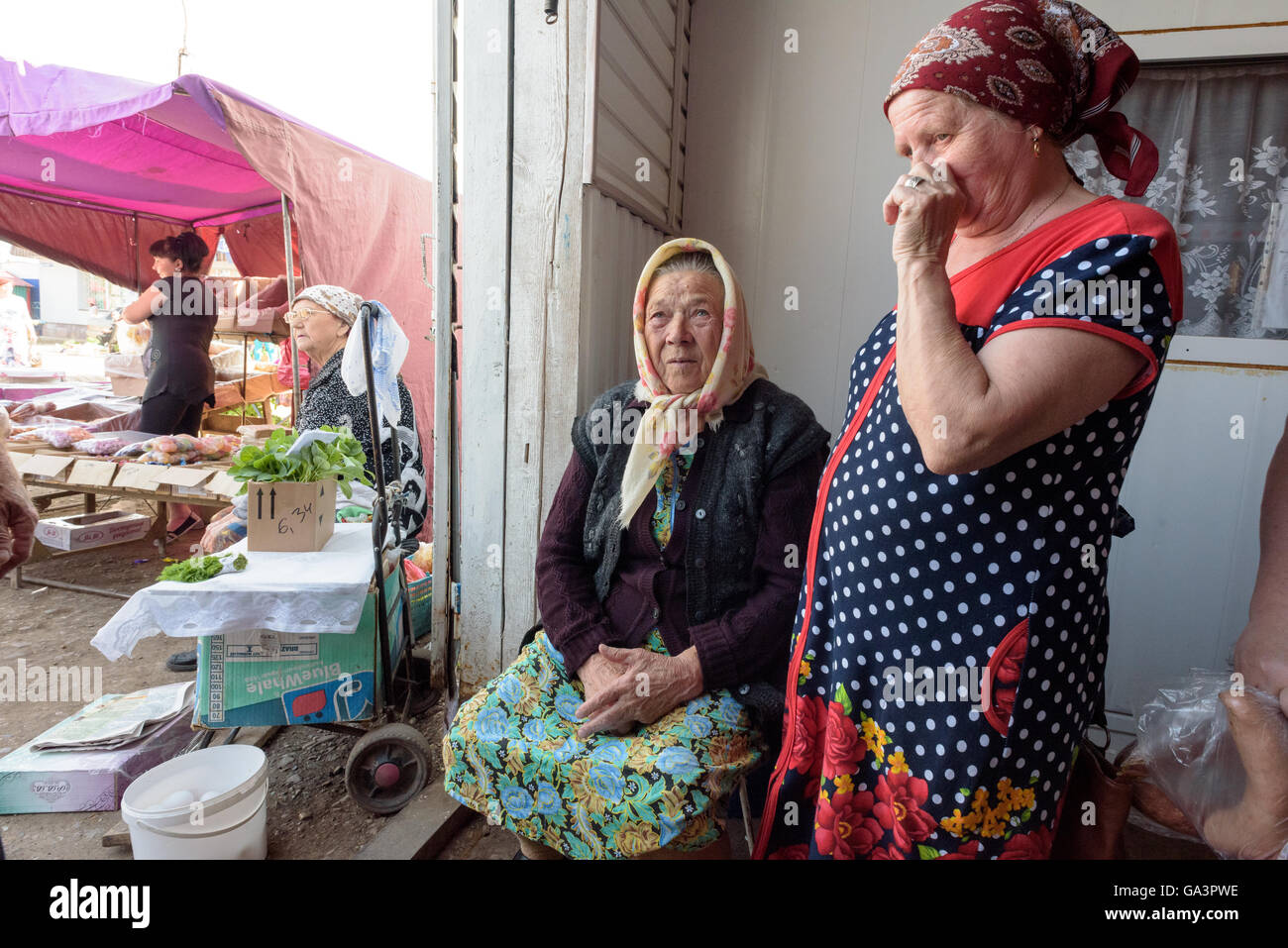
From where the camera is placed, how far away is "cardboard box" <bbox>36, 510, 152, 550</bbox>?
4664 millimetres

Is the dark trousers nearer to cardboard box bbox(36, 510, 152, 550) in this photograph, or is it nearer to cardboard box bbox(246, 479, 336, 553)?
cardboard box bbox(36, 510, 152, 550)

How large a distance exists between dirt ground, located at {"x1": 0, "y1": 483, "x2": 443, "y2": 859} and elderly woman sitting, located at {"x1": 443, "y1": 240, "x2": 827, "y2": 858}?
2.60 feet

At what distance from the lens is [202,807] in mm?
1879

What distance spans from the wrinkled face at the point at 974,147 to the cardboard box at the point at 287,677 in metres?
2.04

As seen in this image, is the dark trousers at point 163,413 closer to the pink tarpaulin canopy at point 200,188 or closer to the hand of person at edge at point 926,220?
the pink tarpaulin canopy at point 200,188

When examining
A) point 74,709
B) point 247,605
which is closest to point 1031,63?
point 247,605

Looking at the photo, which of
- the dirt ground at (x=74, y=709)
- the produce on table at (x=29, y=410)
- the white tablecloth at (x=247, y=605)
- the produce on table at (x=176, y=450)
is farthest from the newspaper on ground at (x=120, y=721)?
the produce on table at (x=29, y=410)

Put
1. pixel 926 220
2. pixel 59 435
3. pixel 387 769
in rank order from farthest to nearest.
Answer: pixel 59 435, pixel 387 769, pixel 926 220

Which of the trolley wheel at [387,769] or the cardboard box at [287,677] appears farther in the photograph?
the trolley wheel at [387,769]

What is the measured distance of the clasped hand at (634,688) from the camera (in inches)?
70.6

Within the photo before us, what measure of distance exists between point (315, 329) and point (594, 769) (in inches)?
117

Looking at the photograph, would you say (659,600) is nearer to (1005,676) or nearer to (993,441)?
(1005,676)

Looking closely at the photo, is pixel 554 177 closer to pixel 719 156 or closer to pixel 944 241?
pixel 719 156

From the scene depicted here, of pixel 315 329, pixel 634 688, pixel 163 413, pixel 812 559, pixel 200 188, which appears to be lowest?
pixel 634 688
